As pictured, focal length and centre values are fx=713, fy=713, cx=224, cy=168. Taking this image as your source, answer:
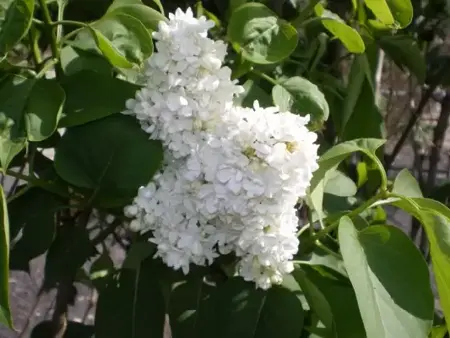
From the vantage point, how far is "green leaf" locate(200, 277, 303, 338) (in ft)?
1.58

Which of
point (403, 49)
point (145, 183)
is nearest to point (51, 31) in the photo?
point (145, 183)

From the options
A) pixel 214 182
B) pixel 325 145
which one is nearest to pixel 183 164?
pixel 214 182

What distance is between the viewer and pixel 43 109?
1.49 ft

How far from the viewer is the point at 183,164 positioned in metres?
0.45

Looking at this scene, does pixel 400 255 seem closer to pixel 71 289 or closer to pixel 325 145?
pixel 325 145

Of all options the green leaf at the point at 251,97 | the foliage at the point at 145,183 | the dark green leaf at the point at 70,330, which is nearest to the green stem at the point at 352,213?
the foliage at the point at 145,183

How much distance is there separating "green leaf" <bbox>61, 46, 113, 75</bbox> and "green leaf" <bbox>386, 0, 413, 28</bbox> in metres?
0.22

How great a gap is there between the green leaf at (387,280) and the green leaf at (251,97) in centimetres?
12

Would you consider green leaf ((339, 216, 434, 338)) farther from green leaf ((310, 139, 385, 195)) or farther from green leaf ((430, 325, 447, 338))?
green leaf ((430, 325, 447, 338))

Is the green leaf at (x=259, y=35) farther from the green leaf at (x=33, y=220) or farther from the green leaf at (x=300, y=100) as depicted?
the green leaf at (x=33, y=220)

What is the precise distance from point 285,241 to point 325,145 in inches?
11.1

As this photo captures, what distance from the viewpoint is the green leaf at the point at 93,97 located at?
1.54ft

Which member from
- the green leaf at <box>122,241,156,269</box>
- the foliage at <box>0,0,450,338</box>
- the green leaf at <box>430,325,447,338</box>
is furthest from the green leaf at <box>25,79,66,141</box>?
the green leaf at <box>430,325,447,338</box>

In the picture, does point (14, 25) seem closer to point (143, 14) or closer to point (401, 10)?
point (143, 14)
